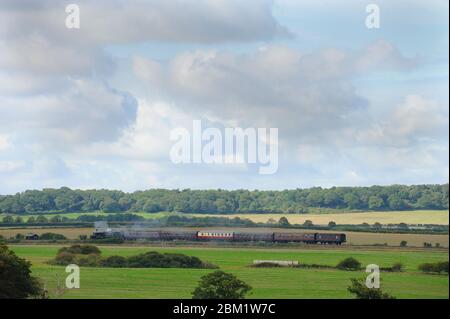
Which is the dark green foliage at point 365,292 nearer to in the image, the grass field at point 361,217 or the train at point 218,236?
the train at point 218,236

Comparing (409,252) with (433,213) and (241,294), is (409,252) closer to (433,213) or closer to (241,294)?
(433,213)

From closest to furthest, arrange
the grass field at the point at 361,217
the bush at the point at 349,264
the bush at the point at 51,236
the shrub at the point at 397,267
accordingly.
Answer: the shrub at the point at 397,267, the bush at the point at 349,264, the bush at the point at 51,236, the grass field at the point at 361,217

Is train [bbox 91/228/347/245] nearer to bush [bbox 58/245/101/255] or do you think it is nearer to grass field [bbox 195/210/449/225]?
grass field [bbox 195/210/449/225]

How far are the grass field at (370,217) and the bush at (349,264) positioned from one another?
77.3ft

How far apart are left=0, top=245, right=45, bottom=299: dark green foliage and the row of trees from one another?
133 ft

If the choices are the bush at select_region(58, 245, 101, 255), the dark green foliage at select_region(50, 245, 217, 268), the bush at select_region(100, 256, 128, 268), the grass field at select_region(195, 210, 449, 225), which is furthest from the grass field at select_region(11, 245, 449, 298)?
the grass field at select_region(195, 210, 449, 225)

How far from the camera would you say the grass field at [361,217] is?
96.3m

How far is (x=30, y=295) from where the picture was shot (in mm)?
51094

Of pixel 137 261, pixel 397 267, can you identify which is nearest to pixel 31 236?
pixel 137 261

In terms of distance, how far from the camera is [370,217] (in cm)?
10175

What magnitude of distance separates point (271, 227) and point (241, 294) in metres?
45.7

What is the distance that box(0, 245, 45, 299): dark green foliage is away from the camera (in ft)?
163

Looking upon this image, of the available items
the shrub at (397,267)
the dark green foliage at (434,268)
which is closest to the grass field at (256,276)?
the shrub at (397,267)
